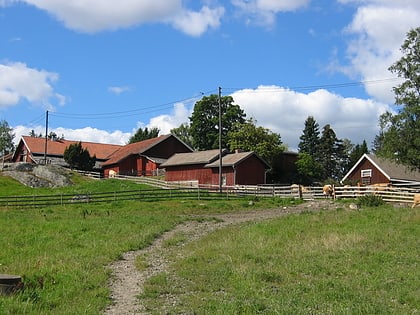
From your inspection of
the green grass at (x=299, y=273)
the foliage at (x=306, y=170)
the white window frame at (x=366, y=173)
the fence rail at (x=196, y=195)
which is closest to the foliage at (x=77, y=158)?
the foliage at (x=306, y=170)

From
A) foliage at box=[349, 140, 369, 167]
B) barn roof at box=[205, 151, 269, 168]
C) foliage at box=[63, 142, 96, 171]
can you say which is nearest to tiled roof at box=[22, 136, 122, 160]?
foliage at box=[63, 142, 96, 171]

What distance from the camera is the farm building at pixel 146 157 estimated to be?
7238 centimetres

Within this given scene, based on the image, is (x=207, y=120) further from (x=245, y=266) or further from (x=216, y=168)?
(x=245, y=266)

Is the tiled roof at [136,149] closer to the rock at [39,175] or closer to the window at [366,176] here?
the rock at [39,175]

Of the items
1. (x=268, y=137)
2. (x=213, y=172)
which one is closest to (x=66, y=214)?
(x=213, y=172)

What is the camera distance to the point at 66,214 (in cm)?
3039

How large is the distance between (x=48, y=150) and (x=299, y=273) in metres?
77.1

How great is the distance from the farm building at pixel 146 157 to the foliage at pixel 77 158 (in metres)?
3.36

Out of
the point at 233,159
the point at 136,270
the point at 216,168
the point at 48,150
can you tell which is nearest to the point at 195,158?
the point at 216,168

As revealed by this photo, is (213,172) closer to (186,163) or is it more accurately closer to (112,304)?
(186,163)

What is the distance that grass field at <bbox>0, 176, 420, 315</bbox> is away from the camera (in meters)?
9.81

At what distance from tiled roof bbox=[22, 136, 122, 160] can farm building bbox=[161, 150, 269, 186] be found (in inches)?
1061

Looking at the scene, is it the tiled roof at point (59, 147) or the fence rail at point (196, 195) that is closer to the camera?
the fence rail at point (196, 195)

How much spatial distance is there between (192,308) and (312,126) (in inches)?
3487
